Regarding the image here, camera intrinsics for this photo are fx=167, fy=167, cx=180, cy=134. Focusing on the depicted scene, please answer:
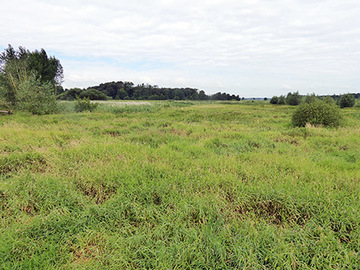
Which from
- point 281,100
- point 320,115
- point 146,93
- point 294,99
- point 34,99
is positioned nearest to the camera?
point 320,115

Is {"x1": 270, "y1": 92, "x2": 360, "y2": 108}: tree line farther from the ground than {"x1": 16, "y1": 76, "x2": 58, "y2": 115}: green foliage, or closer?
farther from the ground

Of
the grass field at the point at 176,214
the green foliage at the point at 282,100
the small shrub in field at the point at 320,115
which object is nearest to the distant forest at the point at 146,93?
the green foliage at the point at 282,100

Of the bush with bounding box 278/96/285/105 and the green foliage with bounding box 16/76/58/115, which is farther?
the bush with bounding box 278/96/285/105

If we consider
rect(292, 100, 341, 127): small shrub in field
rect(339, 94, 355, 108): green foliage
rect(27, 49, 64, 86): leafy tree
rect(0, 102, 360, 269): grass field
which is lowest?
rect(0, 102, 360, 269): grass field

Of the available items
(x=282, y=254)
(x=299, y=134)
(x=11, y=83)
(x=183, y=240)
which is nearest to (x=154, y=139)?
(x=183, y=240)

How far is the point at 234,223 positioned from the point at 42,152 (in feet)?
19.2

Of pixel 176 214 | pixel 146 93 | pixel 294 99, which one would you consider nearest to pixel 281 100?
pixel 294 99

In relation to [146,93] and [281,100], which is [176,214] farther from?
[146,93]

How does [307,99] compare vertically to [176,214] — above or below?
above

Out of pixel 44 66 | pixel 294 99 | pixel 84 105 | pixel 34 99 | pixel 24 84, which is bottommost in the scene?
pixel 84 105

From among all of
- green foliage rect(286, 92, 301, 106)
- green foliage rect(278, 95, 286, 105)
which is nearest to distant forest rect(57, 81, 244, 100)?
green foliage rect(278, 95, 286, 105)

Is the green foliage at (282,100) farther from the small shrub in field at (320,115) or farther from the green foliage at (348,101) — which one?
the small shrub in field at (320,115)

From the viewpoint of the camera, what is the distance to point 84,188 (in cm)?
356

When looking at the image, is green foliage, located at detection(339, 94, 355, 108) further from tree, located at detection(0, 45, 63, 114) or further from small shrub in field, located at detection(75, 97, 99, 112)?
tree, located at detection(0, 45, 63, 114)
